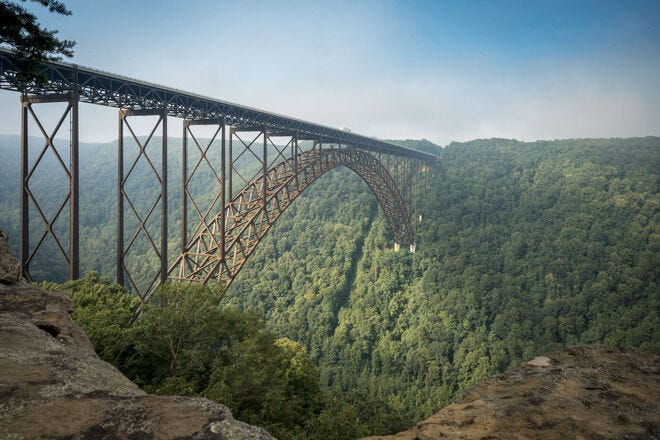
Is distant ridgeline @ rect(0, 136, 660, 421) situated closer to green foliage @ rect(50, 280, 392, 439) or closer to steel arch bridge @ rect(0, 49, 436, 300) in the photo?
steel arch bridge @ rect(0, 49, 436, 300)

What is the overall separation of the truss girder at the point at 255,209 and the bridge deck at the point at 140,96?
95.0 inches

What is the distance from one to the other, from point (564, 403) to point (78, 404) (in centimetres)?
448

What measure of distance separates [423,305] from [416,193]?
18373 mm

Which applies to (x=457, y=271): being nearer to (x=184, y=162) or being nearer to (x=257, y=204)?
(x=257, y=204)

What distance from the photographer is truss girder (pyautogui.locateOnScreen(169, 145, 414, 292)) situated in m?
15.6

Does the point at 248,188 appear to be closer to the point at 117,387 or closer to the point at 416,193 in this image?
the point at 117,387

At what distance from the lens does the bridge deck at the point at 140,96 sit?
980 cm

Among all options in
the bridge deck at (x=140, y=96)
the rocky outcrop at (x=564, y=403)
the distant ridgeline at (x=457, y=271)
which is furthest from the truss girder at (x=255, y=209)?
the rocky outcrop at (x=564, y=403)

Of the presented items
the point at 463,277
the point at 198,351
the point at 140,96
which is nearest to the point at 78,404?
the point at 198,351

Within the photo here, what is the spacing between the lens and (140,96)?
12.4m

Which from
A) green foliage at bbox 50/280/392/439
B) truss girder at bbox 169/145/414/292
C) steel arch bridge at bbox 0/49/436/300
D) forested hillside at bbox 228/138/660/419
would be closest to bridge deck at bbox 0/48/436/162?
steel arch bridge at bbox 0/49/436/300

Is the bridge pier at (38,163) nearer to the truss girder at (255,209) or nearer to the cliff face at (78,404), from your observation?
the truss girder at (255,209)

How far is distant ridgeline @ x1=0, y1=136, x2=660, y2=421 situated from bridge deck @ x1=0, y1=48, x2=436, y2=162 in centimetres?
1409

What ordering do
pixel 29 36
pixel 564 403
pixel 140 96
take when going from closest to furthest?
pixel 564 403, pixel 29 36, pixel 140 96
